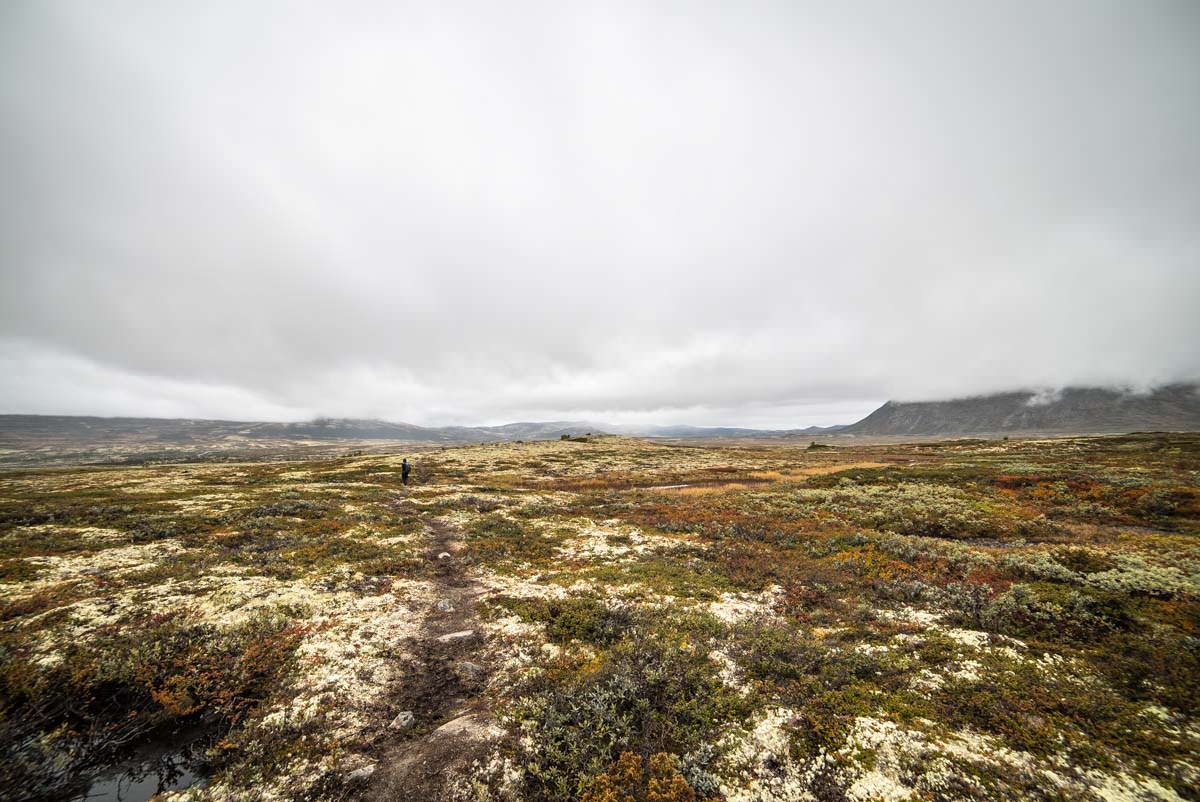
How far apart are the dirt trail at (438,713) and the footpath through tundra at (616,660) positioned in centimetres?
8

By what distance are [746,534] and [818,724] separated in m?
18.5

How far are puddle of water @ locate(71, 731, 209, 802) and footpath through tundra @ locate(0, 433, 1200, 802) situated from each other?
216 millimetres

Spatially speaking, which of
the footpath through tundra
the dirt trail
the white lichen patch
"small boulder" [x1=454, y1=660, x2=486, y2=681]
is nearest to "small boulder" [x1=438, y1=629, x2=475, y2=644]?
the dirt trail

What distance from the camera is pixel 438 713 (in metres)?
10.9

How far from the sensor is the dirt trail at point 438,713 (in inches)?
342

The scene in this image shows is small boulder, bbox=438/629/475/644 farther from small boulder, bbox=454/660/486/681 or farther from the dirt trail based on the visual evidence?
small boulder, bbox=454/660/486/681

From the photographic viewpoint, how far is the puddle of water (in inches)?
332

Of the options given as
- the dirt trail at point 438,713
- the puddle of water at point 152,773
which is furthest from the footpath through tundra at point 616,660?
the puddle of water at point 152,773

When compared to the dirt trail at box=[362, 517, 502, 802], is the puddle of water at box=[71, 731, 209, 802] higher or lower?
higher


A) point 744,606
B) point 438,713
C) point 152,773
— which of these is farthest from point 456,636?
point 744,606

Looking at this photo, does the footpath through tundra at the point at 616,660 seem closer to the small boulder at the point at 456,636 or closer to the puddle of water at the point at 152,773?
the small boulder at the point at 456,636

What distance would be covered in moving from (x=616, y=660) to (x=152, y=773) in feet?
36.0

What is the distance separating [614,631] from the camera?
14.5m

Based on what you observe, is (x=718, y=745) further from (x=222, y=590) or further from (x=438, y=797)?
(x=222, y=590)
